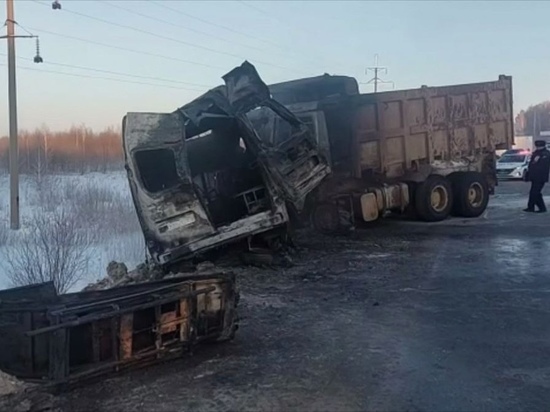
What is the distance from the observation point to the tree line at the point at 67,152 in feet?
127

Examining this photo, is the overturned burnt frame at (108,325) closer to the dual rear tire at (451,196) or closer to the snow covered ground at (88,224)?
the snow covered ground at (88,224)

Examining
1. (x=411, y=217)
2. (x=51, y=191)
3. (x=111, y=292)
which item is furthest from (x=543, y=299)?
(x=51, y=191)

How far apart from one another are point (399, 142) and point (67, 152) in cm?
4198

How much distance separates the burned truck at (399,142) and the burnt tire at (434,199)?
0.02 meters

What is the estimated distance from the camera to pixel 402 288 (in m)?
7.68

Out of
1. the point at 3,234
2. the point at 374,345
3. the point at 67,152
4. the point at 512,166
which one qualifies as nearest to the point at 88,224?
the point at 3,234

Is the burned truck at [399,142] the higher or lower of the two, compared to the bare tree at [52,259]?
higher

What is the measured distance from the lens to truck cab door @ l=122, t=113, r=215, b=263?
7.84m

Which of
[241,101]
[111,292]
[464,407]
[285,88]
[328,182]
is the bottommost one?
[464,407]

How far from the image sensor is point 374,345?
545cm

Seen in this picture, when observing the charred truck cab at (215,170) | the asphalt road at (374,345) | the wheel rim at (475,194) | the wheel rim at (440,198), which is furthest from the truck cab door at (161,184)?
the wheel rim at (475,194)

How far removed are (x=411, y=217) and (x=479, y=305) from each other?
286 inches

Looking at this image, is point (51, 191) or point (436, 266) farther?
point (51, 191)

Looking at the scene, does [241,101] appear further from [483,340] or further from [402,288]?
[483,340]
